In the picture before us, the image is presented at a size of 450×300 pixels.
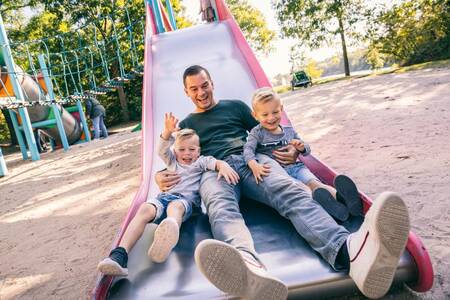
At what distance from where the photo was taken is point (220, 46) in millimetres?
4117

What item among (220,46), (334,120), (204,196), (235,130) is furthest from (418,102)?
(204,196)

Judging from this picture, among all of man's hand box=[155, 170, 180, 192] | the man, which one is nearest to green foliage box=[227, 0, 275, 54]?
the man

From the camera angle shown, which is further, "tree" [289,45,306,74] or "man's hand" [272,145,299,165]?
"tree" [289,45,306,74]

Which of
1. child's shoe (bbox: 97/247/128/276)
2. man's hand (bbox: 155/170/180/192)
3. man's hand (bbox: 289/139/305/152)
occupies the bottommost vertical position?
child's shoe (bbox: 97/247/128/276)

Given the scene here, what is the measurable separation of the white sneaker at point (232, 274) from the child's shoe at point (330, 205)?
59 centimetres

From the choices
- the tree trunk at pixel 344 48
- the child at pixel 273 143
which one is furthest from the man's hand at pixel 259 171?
the tree trunk at pixel 344 48

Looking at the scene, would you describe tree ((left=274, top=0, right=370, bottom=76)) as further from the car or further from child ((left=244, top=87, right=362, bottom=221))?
child ((left=244, top=87, right=362, bottom=221))

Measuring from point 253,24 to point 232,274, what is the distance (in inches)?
1126

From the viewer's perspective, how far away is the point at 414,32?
53.1ft

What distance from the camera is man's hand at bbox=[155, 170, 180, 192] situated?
6.81 feet

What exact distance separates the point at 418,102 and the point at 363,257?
197 inches

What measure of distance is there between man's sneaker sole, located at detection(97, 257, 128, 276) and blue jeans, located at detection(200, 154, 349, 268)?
44 centimetres

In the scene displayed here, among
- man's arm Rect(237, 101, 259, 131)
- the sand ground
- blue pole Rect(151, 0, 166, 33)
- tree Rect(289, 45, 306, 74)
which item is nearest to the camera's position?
the sand ground

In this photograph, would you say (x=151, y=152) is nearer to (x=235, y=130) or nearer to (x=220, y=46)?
(x=235, y=130)
